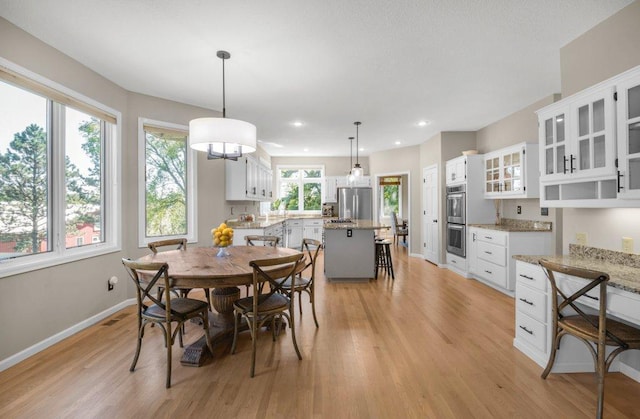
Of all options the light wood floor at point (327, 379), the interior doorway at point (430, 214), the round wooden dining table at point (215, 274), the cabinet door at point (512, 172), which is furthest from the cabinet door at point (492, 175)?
the round wooden dining table at point (215, 274)

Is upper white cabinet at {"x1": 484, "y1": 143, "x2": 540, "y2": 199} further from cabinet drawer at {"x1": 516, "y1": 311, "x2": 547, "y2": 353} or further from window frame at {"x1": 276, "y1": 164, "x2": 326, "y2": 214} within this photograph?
window frame at {"x1": 276, "y1": 164, "x2": 326, "y2": 214}

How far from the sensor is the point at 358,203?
7.83 m

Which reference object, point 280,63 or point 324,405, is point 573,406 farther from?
Result: point 280,63

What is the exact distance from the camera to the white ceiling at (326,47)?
7.04ft

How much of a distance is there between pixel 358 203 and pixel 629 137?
6030 mm

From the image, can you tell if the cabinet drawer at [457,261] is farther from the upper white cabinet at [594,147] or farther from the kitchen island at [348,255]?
the upper white cabinet at [594,147]

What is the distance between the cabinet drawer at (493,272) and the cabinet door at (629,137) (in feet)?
7.58

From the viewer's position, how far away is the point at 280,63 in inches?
117

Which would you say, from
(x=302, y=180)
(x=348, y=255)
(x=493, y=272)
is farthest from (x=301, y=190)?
(x=493, y=272)

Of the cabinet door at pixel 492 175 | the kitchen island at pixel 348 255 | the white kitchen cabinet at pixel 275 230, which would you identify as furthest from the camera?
the white kitchen cabinet at pixel 275 230

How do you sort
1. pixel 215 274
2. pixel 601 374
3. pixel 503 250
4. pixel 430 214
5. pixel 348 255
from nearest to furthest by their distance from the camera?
1. pixel 601 374
2. pixel 215 274
3. pixel 503 250
4. pixel 348 255
5. pixel 430 214

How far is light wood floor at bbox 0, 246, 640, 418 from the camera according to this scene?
177 cm

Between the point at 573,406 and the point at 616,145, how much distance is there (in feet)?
5.61

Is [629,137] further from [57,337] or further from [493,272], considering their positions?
[57,337]
